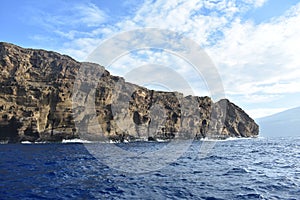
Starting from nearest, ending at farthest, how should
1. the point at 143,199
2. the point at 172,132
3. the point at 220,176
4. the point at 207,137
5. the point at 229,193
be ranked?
the point at 143,199, the point at 229,193, the point at 220,176, the point at 172,132, the point at 207,137

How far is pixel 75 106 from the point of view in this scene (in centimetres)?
10381

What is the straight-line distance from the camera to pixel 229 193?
57.9 feet

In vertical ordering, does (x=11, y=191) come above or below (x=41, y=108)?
below

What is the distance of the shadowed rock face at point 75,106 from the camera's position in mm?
89062

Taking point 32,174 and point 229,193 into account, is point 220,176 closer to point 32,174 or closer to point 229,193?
point 229,193

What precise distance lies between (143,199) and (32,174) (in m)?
12.9

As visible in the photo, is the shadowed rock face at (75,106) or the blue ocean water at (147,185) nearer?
the blue ocean water at (147,185)

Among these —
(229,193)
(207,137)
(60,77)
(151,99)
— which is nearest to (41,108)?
(60,77)

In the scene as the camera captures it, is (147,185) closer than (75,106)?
Yes

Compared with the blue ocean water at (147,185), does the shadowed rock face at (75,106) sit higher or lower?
higher

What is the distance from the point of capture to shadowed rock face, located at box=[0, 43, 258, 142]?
89.1 metres

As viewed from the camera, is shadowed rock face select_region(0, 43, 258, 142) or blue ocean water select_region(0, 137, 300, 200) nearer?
blue ocean water select_region(0, 137, 300, 200)

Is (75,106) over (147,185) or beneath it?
over

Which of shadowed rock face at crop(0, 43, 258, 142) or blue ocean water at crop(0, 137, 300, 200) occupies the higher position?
shadowed rock face at crop(0, 43, 258, 142)
